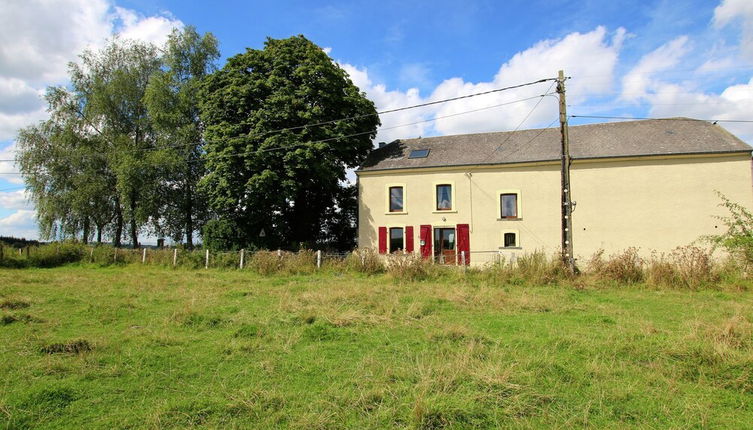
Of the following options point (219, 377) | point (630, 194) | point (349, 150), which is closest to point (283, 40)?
point (349, 150)

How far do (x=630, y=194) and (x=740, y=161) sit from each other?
4.53m

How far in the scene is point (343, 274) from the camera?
1547 centimetres

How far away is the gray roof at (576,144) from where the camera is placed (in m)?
19.3

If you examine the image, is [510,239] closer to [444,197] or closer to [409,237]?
[444,197]

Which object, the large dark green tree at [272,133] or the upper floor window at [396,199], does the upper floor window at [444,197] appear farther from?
the large dark green tree at [272,133]

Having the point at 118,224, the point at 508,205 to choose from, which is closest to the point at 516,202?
the point at 508,205

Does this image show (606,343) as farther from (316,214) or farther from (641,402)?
(316,214)

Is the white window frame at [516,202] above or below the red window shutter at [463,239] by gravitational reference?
above

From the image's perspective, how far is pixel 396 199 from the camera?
23.4 meters

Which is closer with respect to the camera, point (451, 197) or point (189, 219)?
point (451, 197)

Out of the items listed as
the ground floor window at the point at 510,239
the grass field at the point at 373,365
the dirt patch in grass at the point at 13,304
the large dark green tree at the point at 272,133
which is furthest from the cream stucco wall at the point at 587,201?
the dirt patch in grass at the point at 13,304

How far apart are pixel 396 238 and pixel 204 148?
38.7 feet

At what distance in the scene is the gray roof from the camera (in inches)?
762

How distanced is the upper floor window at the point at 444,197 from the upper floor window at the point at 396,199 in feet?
6.88
